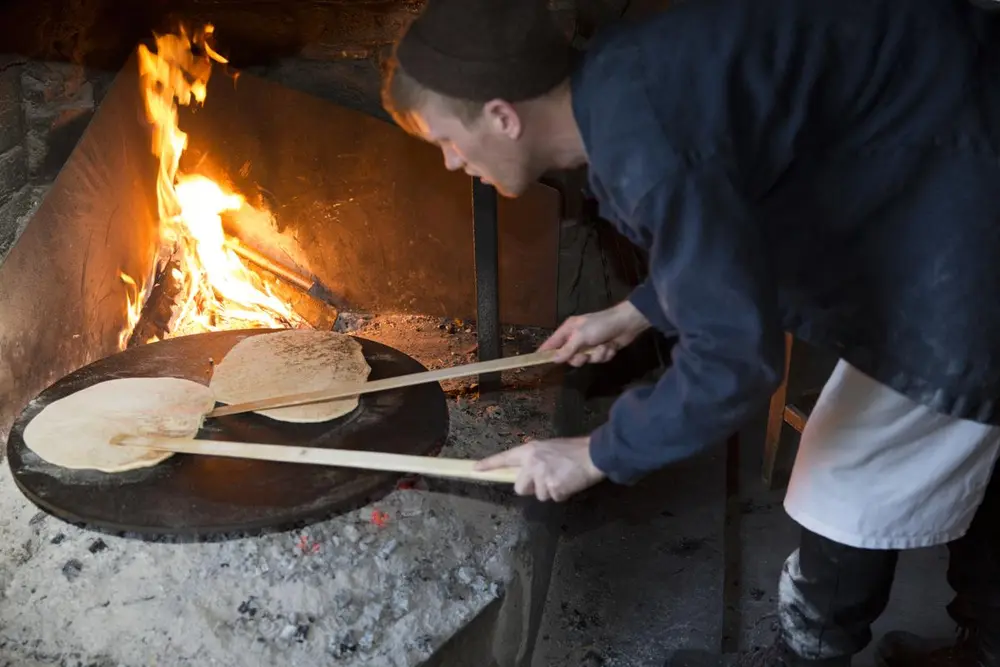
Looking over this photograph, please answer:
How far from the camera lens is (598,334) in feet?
5.64

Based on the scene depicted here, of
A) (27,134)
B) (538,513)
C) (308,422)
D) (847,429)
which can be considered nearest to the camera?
(847,429)

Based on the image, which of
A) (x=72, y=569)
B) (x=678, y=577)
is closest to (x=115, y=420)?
(x=72, y=569)

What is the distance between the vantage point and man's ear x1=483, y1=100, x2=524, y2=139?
1.12 meters

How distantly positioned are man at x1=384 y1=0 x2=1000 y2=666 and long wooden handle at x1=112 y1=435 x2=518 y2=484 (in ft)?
0.24

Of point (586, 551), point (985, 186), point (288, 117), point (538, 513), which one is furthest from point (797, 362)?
point (288, 117)

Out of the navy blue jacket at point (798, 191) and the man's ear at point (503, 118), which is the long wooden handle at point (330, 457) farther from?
the man's ear at point (503, 118)

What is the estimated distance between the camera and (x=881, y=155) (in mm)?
1165

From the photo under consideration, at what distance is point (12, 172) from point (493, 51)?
1.33 meters

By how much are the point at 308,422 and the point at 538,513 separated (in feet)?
1.65

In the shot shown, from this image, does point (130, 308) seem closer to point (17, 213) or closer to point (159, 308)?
point (159, 308)

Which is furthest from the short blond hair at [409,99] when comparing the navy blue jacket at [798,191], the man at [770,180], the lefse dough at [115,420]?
the lefse dough at [115,420]

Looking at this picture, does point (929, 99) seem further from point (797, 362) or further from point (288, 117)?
point (288, 117)

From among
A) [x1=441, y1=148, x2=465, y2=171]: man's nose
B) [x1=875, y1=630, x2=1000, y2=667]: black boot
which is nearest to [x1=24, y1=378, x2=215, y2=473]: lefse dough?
[x1=441, y1=148, x2=465, y2=171]: man's nose

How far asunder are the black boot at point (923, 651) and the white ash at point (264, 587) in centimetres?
86
